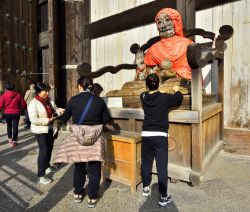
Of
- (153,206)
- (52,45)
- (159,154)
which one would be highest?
(52,45)

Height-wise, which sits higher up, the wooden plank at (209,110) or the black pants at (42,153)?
the wooden plank at (209,110)

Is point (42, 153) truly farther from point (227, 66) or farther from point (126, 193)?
point (227, 66)

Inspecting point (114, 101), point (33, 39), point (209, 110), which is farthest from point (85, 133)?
point (33, 39)

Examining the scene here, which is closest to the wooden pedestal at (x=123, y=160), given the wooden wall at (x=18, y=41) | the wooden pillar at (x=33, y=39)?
the wooden wall at (x=18, y=41)

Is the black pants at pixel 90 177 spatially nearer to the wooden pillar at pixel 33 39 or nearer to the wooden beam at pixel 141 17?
the wooden beam at pixel 141 17

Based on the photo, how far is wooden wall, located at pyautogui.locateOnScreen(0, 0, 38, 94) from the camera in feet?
26.3

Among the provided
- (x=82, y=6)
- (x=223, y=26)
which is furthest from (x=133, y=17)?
(x=223, y=26)

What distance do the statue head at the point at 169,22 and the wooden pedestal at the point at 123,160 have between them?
1.99 metres

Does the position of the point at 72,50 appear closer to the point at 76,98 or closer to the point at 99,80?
the point at 99,80

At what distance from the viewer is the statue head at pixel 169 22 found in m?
4.43

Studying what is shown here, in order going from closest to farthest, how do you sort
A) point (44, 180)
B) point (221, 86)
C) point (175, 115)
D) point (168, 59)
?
point (175, 115) < point (44, 180) < point (168, 59) < point (221, 86)

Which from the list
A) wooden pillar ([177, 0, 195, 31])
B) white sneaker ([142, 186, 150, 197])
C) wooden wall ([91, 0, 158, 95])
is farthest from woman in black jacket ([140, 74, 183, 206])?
wooden wall ([91, 0, 158, 95])

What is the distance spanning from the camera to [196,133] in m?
3.38

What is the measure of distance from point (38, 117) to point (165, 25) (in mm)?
2413
